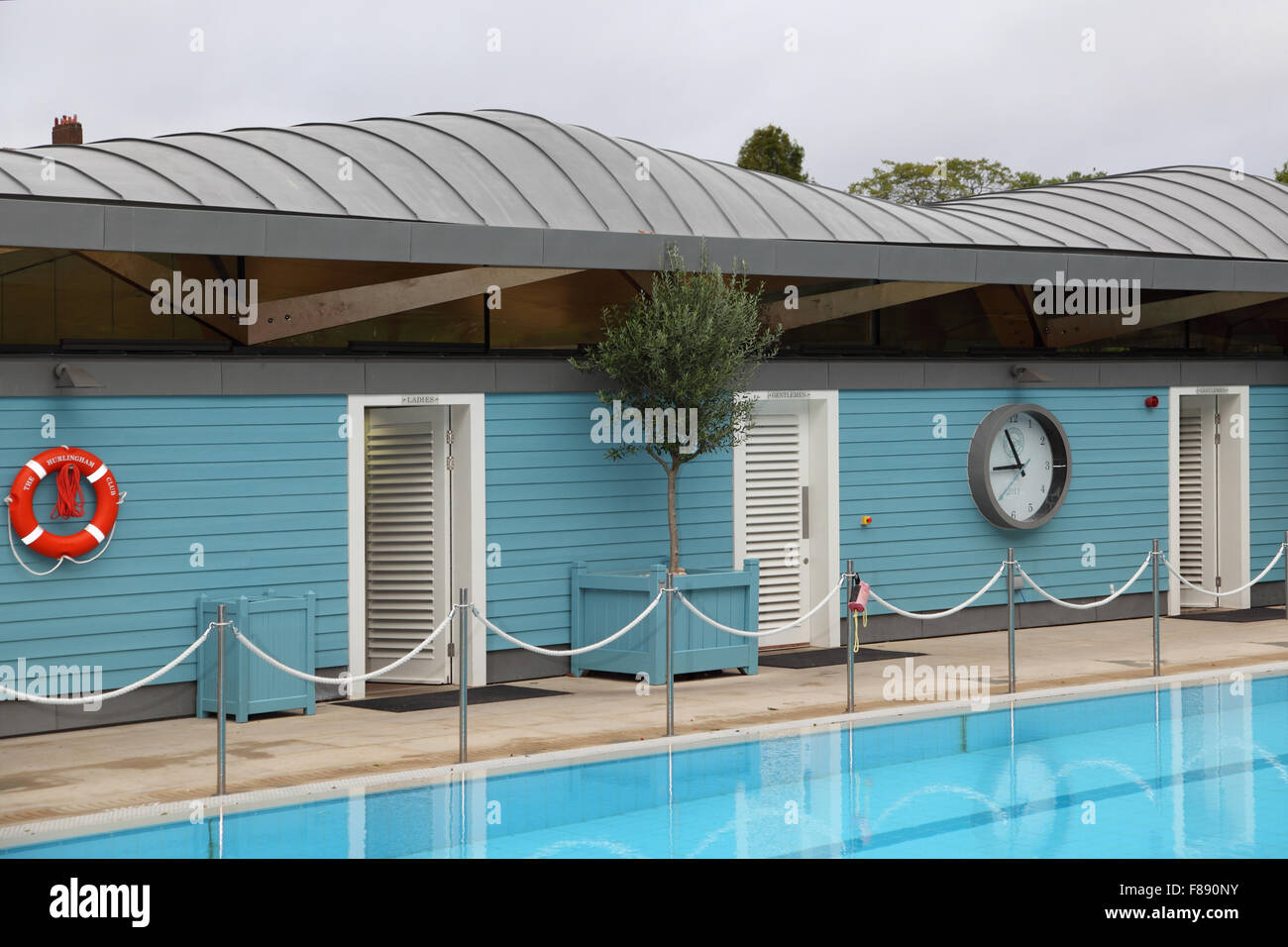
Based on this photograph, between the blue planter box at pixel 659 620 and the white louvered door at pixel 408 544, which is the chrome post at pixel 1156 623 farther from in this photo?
the white louvered door at pixel 408 544

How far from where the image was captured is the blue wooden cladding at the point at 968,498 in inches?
634

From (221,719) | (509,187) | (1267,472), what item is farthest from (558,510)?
(1267,472)

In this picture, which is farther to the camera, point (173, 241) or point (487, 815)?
point (173, 241)

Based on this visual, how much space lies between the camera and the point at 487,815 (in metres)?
9.08

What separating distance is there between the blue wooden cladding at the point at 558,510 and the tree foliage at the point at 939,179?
41.2 meters

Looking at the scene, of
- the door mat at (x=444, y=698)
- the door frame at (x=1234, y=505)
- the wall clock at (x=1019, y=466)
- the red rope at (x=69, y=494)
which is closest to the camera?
Result: the red rope at (x=69, y=494)

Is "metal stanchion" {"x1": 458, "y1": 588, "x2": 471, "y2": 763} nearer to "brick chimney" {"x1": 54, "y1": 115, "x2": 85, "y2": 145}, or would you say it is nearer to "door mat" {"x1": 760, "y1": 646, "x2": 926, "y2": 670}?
"door mat" {"x1": 760, "y1": 646, "x2": 926, "y2": 670}

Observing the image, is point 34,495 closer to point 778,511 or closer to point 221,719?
point 221,719

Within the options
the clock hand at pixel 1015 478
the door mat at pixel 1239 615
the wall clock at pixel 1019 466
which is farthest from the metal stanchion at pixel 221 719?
the door mat at pixel 1239 615

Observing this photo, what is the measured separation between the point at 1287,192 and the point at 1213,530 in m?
6.58

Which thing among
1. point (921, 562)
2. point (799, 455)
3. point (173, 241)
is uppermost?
point (173, 241)

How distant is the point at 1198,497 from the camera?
19.0m

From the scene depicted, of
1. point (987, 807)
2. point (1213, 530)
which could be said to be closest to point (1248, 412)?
point (1213, 530)

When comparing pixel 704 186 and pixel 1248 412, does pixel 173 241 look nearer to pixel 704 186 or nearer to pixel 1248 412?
pixel 704 186
